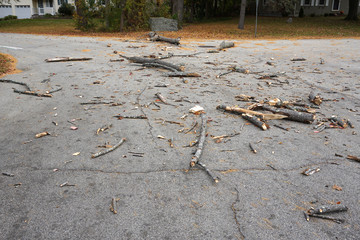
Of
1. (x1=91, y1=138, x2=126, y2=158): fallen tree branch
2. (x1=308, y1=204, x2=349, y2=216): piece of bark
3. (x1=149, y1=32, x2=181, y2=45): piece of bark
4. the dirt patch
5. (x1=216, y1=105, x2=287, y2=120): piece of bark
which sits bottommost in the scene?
(x1=308, y1=204, x2=349, y2=216): piece of bark

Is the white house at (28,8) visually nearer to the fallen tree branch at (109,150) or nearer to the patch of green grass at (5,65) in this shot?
the patch of green grass at (5,65)

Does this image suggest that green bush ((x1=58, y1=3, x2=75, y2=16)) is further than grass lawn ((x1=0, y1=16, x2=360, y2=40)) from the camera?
Yes

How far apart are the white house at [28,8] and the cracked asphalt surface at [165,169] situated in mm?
48464

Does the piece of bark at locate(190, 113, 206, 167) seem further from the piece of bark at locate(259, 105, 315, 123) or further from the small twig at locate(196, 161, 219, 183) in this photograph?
the piece of bark at locate(259, 105, 315, 123)

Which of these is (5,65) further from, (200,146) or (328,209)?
(328,209)

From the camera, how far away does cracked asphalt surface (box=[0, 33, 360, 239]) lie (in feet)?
8.45

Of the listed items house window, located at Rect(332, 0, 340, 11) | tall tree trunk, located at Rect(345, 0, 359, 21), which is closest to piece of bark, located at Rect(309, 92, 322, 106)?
tall tree trunk, located at Rect(345, 0, 359, 21)

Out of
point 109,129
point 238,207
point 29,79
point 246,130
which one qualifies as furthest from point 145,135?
point 29,79

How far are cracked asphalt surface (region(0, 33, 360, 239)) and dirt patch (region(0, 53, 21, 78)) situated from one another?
2.15 metres

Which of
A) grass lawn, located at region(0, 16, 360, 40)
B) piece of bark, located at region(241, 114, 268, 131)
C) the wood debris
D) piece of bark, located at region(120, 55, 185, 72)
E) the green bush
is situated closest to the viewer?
the wood debris

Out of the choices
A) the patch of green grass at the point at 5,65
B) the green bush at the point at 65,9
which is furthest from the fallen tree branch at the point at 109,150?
the green bush at the point at 65,9

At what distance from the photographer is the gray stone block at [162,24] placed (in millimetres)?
21094

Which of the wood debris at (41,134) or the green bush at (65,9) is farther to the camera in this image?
the green bush at (65,9)

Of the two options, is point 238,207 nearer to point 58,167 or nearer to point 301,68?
point 58,167
